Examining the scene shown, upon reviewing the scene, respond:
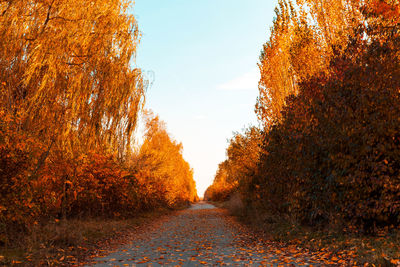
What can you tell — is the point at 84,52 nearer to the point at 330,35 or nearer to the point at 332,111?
the point at 332,111

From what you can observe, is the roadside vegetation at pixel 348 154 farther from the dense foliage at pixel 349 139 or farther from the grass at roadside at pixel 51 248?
the grass at roadside at pixel 51 248

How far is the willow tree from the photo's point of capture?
7.42 meters

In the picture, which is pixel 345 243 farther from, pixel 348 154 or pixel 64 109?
pixel 64 109

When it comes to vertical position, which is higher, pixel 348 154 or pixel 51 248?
pixel 348 154

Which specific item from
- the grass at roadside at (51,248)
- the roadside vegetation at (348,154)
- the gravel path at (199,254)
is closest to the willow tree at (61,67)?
the grass at roadside at (51,248)

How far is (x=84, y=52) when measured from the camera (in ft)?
30.8

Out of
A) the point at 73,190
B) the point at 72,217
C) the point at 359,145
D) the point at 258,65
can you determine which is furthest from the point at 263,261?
the point at 258,65

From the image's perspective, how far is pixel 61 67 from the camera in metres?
8.30

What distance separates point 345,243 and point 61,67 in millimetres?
8488

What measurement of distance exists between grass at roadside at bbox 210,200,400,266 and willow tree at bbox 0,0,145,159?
7049 millimetres

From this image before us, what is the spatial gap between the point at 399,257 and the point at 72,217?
1157cm

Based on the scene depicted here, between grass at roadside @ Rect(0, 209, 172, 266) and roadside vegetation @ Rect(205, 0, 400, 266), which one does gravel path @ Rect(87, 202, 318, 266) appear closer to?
grass at roadside @ Rect(0, 209, 172, 266)

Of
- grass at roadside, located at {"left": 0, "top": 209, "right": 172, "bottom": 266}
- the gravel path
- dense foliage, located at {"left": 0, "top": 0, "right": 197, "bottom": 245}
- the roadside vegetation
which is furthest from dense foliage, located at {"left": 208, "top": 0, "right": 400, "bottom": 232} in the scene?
dense foliage, located at {"left": 0, "top": 0, "right": 197, "bottom": 245}

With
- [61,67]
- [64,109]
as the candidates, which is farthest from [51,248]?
[61,67]
